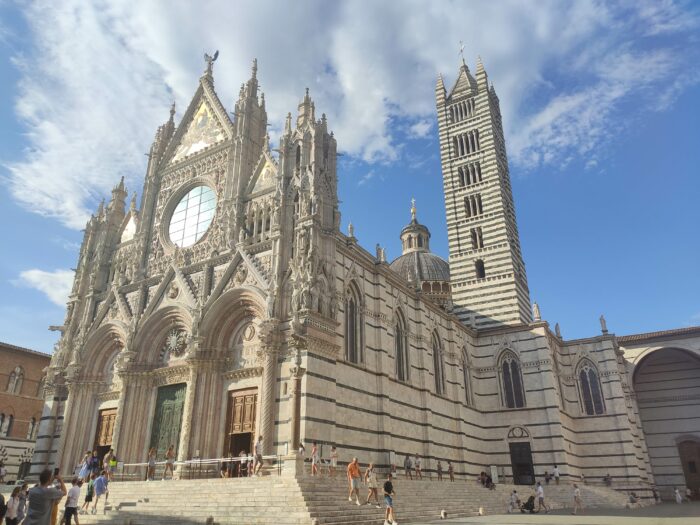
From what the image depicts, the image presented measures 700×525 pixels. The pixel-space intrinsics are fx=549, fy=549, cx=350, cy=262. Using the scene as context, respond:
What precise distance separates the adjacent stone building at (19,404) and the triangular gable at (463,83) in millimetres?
33069

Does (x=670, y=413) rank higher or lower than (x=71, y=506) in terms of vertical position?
higher

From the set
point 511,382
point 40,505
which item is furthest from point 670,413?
point 40,505

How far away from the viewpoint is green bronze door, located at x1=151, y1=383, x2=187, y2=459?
70.6 ft

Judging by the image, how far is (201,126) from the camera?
2880 cm

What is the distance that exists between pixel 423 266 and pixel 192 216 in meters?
23.0

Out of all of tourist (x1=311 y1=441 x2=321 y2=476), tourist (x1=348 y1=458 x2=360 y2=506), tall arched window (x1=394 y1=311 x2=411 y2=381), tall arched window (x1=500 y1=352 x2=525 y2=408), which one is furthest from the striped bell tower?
tourist (x1=348 y1=458 x2=360 y2=506)

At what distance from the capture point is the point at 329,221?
21516 millimetres

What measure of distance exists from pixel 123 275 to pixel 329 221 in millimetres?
11655

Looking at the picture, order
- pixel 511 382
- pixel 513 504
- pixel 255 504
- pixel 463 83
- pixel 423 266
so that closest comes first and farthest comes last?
pixel 255 504
pixel 513 504
pixel 511 382
pixel 463 83
pixel 423 266

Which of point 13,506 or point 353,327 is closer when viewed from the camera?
point 13,506

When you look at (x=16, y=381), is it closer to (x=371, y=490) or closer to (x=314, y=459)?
(x=314, y=459)

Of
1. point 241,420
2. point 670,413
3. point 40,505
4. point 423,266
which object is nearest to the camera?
point 40,505

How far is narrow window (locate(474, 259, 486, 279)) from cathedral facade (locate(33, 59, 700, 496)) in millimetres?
323

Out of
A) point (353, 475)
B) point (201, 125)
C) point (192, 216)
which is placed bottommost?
point (353, 475)
